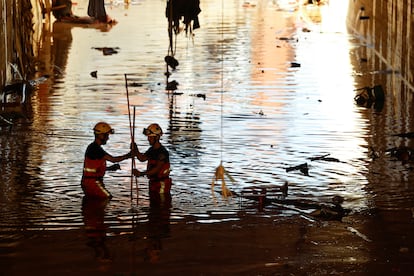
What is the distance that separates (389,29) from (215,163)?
49.6ft

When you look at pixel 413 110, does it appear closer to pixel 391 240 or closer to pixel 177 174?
pixel 177 174

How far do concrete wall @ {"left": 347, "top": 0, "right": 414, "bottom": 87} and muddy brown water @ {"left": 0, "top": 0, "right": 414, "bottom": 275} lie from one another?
22.2 inches

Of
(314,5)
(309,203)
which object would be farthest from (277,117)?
(314,5)

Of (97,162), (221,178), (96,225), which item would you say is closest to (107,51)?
(97,162)

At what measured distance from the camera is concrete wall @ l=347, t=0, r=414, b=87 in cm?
2211

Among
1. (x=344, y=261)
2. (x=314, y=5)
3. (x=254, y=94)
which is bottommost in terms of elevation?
(x=344, y=261)

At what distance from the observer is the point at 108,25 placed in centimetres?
3056

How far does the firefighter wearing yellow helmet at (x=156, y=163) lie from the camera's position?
10.8 m

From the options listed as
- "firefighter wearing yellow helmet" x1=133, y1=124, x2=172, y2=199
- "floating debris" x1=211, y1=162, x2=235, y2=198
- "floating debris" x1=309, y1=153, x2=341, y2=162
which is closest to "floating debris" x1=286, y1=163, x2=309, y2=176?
A: "floating debris" x1=309, y1=153, x2=341, y2=162

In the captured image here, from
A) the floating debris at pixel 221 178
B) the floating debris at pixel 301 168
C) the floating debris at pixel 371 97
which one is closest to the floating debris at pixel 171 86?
the floating debris at pixel 371 97

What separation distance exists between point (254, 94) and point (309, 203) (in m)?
7.85

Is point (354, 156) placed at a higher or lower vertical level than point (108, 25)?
lower

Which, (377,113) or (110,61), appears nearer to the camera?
(377,113)

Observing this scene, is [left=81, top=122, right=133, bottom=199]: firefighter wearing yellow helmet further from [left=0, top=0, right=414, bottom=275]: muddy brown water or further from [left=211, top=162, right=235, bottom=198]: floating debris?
[left=211, top=162, right=235, bottom=198]: floating debris
